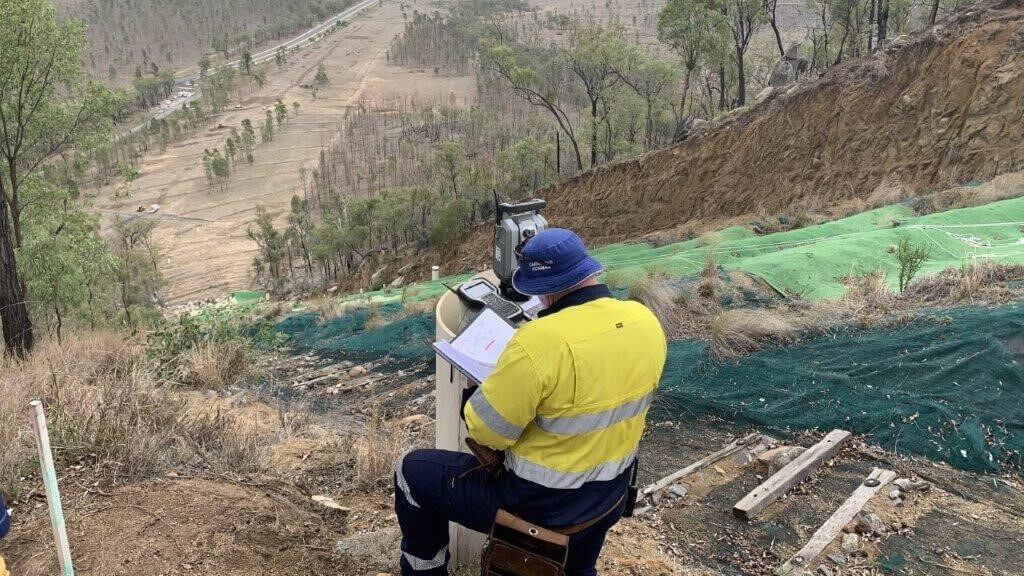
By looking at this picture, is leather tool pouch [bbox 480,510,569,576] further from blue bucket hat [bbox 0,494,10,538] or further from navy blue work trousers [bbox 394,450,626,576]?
blue bucket hat [bbox 0,494,10,538]

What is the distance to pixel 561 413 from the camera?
1977 millimetres

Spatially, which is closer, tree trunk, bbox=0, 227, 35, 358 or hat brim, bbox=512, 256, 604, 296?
hat brim, bbox=512, 256, 604, 296

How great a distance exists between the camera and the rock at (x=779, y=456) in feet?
13.5

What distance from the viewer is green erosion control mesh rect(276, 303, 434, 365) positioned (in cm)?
853

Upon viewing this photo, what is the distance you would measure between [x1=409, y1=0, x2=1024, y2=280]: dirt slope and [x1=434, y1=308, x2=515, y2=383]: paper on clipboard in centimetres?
1194

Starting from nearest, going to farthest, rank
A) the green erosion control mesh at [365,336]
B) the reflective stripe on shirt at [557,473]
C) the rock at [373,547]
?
1. the reflective stripe on shirt at [557,473]
2. the rock at [373,547]
3. the green erosion control mesh at [365,336]

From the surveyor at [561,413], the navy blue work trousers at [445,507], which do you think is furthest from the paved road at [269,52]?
the surveyor at [561,413]

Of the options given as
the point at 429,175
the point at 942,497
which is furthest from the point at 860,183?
the point at 429,175

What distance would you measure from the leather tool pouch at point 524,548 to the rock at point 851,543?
2045mm

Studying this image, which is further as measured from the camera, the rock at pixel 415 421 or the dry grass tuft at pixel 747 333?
the dry grass tuft at pixel 747 333

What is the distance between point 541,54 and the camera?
4938 centimetres

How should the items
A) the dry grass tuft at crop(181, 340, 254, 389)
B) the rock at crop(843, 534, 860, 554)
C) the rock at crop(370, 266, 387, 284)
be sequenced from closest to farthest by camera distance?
the rock at crop(843, 534, 860, 554) → the dry grass tuft at crop(181, 340, 254, 389) → the rock at crop(370, 266, 387, 284)

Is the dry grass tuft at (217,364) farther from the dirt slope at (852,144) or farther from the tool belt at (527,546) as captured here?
the dirt slope at (852,144)

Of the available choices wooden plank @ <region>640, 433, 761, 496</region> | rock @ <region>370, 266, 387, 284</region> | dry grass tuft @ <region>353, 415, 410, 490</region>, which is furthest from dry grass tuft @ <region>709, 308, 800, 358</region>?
rock @ <region>370, 266, 387, 284</region>
